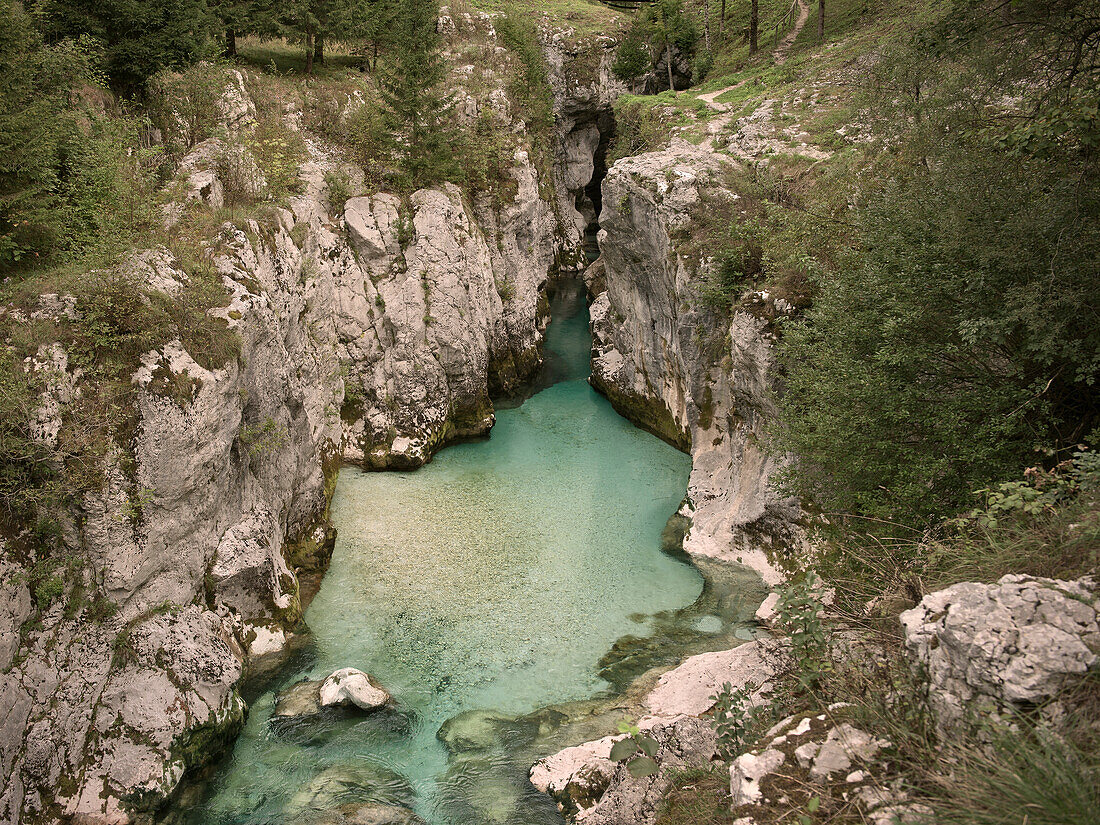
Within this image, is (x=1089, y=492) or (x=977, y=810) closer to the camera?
(x=977, y=810)

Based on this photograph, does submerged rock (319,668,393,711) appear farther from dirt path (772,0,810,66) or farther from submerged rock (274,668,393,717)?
dirt path (772,0,810,66)

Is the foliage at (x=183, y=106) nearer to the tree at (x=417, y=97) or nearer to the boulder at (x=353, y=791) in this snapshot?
the tree at (x=417, y=97)

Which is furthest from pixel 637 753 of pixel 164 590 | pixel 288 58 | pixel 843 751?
pixel 288 58

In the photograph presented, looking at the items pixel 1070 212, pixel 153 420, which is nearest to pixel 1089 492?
pixel 1070 212

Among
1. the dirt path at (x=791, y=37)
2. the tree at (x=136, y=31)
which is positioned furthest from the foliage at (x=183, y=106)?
the dirt path at (x=791, y=37)

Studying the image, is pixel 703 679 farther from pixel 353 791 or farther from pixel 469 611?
pixel 353 791

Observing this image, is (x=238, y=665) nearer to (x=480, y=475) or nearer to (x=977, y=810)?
(x=480, y=475)
